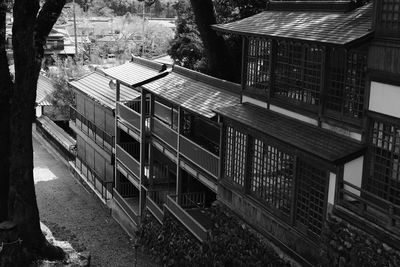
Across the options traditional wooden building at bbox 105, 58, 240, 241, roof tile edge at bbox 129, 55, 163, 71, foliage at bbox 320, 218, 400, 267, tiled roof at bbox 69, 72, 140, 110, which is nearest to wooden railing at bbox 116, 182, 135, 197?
traditional wooden building at bbox 105, 58, 240, 241

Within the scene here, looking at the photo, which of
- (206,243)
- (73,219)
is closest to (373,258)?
(206,243)

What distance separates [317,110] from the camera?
17.5 m

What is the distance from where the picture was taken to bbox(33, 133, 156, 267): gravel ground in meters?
29.0

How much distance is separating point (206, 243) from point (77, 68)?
36.3 m

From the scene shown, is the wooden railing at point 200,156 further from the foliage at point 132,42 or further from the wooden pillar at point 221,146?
the foliage at point 132,42

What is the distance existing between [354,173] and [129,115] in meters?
17.5

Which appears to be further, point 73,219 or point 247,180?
point 73,219

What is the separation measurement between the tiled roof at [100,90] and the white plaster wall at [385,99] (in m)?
18.5

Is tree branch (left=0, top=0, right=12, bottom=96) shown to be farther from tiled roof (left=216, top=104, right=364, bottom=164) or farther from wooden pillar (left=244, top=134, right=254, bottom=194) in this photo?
wooden pillar (left=244, top=134, right=254, bottom=194)

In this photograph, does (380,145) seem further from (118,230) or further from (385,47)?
(118,230)

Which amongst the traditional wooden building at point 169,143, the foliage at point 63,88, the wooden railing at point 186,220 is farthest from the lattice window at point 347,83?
the foliage at point 63,88

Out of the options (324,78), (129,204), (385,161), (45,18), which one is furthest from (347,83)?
(129,204)

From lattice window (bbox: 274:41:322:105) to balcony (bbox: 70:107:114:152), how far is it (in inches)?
671

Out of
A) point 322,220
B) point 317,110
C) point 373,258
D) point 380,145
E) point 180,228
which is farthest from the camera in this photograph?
point 180,228
